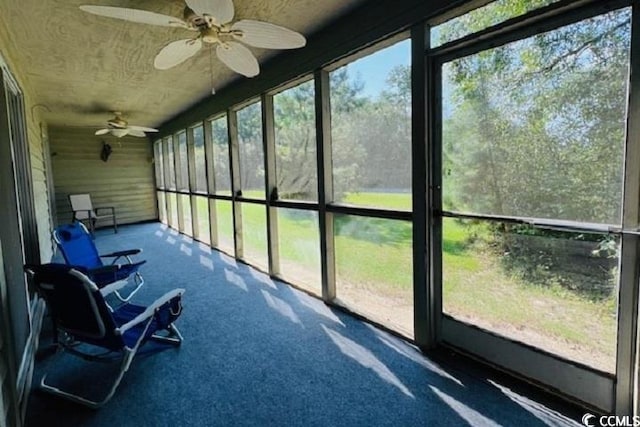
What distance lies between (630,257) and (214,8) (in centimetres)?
236

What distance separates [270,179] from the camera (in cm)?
424

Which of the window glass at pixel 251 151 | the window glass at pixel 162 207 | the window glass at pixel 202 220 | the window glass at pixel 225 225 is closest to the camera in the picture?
the window glass at pixel 251 151

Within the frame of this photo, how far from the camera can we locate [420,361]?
231 cm

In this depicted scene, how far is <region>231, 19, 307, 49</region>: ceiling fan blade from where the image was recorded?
6.46ft

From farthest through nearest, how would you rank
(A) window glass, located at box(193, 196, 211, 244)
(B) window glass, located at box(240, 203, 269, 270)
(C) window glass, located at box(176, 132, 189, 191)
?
1. (C) window glass, located at box(176, 132, 189, 191)
2. (A) window glass, located at box(193, 196, 211, 244)
3. (B) window glass, located at box(240, 203, 269, 270)

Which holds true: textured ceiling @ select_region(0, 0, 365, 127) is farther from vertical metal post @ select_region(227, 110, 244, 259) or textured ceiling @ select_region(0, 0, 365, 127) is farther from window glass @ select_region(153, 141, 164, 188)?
window glass @ select_region(153, 141, 164, 188)

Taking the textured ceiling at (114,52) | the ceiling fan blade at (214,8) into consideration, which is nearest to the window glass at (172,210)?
the textured ceiling at (114,52)

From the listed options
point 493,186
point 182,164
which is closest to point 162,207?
point 182,164

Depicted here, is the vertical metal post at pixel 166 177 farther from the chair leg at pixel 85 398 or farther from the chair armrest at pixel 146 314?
the chair leg at pixel 85 398

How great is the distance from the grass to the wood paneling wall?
747cm

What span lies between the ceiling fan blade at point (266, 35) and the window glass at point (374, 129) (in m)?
0.84

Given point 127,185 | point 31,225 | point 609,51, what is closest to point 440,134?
point 609,51

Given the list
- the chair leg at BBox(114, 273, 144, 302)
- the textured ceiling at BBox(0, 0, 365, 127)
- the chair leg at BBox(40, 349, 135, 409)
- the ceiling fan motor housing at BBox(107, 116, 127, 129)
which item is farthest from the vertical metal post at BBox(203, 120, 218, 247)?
the chair leg at BBox(40, 349, 135, 409)

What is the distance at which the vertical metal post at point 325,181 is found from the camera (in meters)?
3.23
